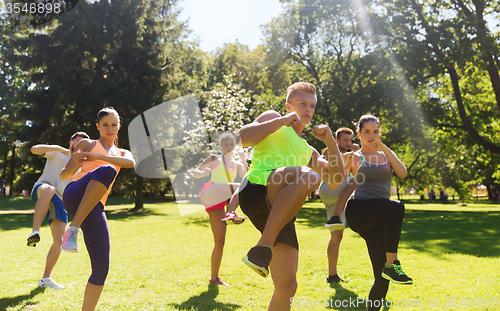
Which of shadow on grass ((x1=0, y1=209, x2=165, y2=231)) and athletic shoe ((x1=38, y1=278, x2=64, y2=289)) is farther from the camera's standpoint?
shadow on grass ((x1=0, y1=209, x2=165, y2=231))

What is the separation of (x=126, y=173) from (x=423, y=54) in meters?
19.6

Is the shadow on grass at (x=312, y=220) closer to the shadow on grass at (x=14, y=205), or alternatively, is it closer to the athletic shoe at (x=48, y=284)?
the athletic shoe at (x=48, y=284)

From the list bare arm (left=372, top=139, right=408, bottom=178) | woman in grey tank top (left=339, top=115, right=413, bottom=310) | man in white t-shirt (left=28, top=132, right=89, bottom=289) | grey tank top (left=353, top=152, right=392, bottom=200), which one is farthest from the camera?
man in white t-shirt (left=28, top=132, right=89, bottom=289)

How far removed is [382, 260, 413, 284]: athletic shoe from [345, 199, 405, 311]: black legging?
0.18 metres

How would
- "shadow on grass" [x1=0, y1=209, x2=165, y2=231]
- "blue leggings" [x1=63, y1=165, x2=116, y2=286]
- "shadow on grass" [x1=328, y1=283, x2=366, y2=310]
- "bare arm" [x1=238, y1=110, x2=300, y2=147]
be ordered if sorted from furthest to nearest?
1. "shadow on grass" [x1=0, y1=209, x2=165, y2=231]
2. "shadow on grass" [x1=328, y1=283, x2=366, y2=310]
3. "blue leggings" [x1=63, y1=165, x2=116, y2=286]
4. "bare arm" [x1=238, y1=110, x2=300, y2=147]

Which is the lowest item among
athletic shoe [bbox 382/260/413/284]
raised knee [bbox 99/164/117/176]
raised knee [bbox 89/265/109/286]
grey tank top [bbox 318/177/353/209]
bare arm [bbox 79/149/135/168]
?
athletic shoe [bbox 382/260/413/284]

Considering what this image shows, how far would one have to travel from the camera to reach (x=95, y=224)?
357cm

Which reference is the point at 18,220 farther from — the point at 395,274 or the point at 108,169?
the point at 395,274

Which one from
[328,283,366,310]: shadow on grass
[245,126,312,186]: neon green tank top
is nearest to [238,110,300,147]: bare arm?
[245,126,312,186]: neon green tank top

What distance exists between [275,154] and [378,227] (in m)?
1.82

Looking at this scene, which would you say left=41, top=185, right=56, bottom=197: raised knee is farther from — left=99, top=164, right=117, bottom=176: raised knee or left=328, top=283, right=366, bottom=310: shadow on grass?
left=328, top=283, right=366, bottom=310: shadow on grass

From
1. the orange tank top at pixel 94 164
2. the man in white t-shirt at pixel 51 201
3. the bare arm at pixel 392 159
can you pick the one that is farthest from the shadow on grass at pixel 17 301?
the bare arm at pixel 392 159

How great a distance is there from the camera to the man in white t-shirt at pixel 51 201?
18.1ft

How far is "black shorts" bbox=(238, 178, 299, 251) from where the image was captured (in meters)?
2.98
